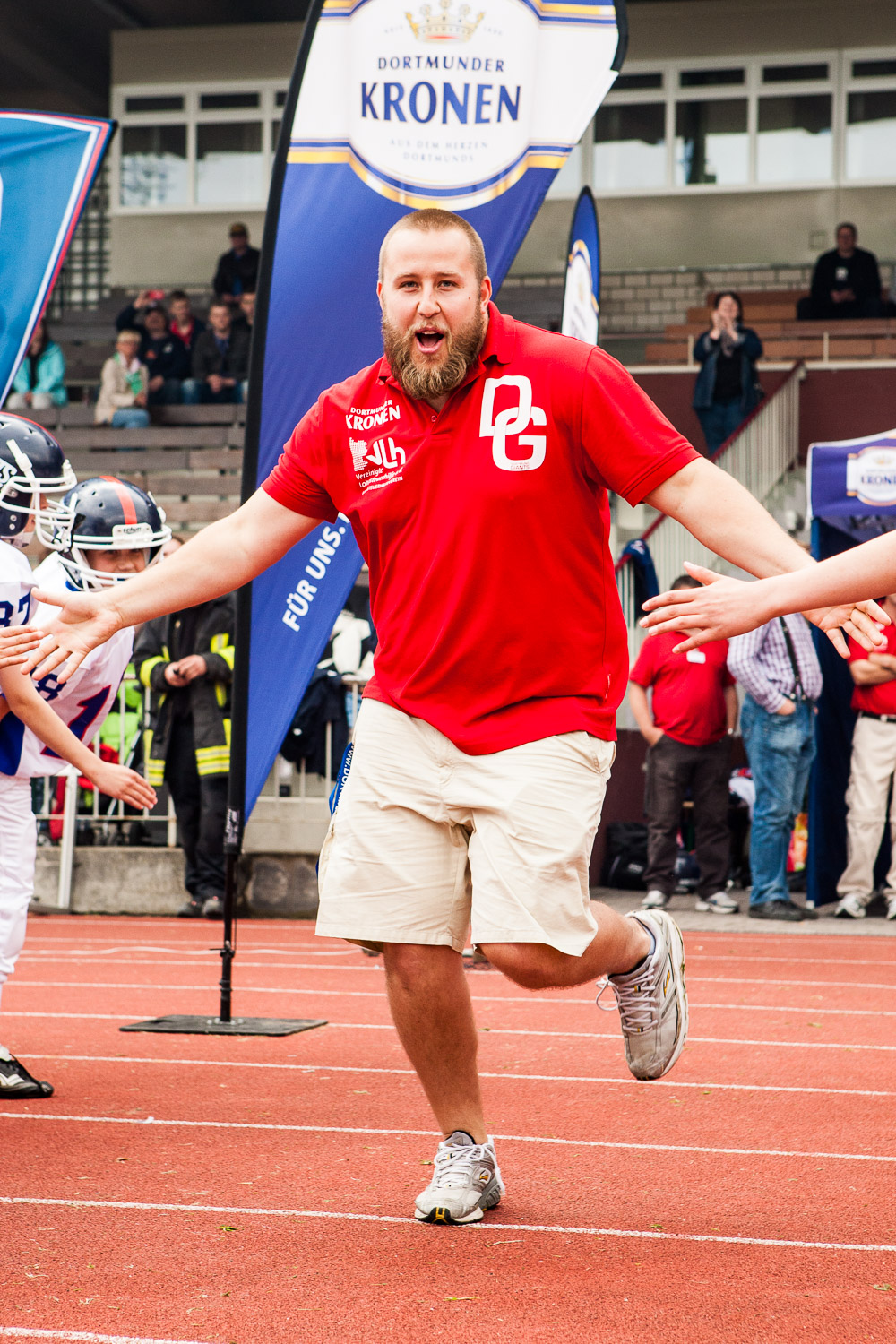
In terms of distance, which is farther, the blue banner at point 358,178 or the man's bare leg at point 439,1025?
the blue banner at point 358,178

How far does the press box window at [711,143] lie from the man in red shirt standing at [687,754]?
15.9m

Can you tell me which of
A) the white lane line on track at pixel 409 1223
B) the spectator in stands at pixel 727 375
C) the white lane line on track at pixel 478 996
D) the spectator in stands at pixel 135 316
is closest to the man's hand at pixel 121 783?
the white lane line on track at pixel 409 1223

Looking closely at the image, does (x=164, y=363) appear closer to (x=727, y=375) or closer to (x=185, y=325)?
(x=185, y=325)

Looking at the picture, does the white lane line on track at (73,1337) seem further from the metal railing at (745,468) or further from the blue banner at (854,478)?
the metal railing at (745,468)

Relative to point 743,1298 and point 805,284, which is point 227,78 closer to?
point 805,284

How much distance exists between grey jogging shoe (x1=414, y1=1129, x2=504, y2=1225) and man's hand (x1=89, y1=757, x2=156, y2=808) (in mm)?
1593

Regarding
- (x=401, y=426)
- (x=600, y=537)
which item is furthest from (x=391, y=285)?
(x=600, y=537)

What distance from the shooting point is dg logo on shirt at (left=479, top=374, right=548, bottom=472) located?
145 inches

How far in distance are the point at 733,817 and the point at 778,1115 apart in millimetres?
7369

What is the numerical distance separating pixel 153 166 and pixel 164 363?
8.01 meters

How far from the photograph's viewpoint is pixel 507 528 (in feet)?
12.1

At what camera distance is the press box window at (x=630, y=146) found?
2539 cm

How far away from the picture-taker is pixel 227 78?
26.5m

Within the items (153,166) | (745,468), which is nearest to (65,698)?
(745,468)
